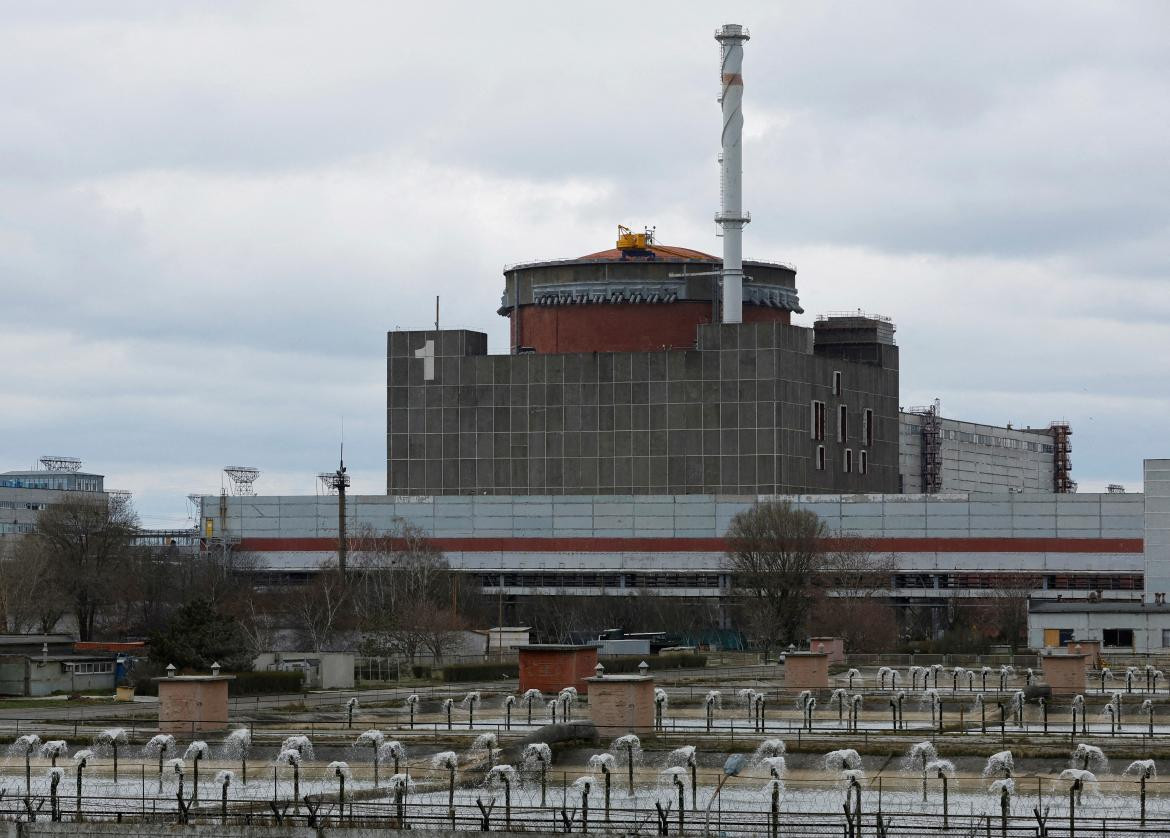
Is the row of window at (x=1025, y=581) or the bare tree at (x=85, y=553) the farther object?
the row of window at (x=1025, y=581)

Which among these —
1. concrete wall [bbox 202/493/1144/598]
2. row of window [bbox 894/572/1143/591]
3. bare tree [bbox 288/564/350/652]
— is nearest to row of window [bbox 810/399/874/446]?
concrete wall [bbox 202/493/1144/598]

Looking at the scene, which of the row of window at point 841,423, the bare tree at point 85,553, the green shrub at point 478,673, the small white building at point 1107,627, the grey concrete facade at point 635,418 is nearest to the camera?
the green shrub at point 478,673

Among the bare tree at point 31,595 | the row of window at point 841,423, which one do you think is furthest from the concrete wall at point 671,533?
the bare tree at point 31,595

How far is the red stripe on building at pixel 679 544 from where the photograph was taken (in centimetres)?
14762

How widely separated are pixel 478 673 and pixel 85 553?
61.7 meters

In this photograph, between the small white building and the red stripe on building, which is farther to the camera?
the red stripe on building

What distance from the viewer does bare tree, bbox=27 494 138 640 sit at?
449 ft

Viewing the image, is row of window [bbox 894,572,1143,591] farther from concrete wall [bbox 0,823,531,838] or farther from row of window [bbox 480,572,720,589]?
concrete wall [bbox 0,823,531,838]

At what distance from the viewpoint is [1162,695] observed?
63438 mm

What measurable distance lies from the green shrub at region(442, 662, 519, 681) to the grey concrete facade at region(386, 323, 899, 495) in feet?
242

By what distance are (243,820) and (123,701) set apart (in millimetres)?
40239

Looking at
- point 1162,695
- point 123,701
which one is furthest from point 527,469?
point 1162,695

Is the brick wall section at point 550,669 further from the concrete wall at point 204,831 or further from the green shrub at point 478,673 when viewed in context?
the concrete wall at point 204,831

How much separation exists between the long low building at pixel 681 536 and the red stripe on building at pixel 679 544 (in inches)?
4.0
